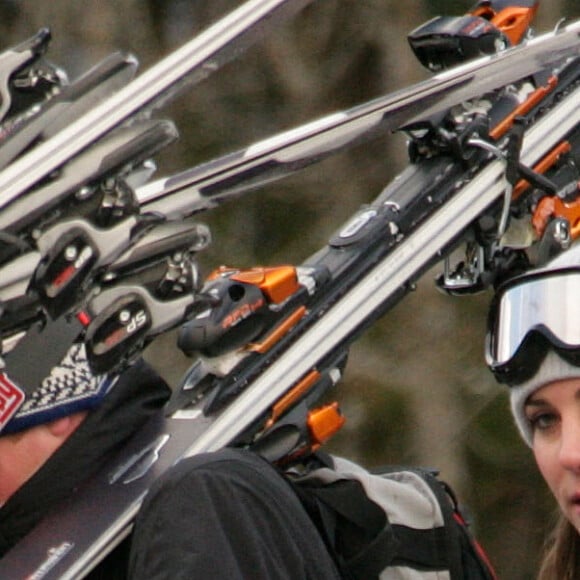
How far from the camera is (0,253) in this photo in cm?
344

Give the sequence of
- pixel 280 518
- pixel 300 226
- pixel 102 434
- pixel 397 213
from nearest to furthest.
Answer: pixel 280 518
pixel 102 434
pixel 397 213
pixel 300 226

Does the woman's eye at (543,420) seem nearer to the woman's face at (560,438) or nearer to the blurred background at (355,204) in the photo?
the woman's face at (560,438)

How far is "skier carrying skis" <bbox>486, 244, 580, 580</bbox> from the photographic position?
136 inches

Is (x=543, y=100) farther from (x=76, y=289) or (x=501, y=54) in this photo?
(x=76, y=289)

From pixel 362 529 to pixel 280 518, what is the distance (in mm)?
167

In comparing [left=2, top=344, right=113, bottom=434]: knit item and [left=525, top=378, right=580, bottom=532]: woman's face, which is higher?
[left=2, top=344, right=113, bottom=434]: knit item

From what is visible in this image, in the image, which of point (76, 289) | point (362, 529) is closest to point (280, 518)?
point (362, 529)

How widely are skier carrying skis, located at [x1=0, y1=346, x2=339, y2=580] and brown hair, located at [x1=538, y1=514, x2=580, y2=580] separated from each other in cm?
52

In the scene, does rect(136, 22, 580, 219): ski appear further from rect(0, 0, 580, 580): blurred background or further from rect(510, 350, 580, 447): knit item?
rect(0, 0, 580, 580): blurred background

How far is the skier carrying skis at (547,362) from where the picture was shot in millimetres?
3455

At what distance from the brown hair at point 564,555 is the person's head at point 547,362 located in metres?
0.20

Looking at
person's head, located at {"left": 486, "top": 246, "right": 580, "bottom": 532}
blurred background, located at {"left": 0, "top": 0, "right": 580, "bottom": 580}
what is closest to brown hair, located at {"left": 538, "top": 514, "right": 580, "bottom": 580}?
person's head, located at {"left": 486, "top": 246, "right": 580, "bottom": 532}

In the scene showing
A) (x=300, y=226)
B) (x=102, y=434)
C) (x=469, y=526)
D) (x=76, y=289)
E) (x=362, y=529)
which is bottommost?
(x=300, y=226)

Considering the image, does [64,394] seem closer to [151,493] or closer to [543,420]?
[151,493]
